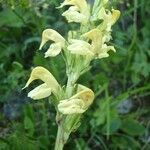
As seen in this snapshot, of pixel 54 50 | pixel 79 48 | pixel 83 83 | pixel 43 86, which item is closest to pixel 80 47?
pixel 79 48

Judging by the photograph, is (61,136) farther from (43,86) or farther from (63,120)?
(43,86)

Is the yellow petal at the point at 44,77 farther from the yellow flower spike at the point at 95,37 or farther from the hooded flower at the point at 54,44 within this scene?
the yellow flower spike at the point at 95,37

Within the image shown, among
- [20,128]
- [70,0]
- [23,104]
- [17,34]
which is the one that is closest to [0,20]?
[17,34]

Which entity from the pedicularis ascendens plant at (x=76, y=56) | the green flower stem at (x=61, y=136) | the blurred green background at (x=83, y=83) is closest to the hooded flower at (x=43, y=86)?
the pedicularis ascendens plant at (x=76, y=56)

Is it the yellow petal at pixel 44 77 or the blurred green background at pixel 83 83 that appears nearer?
the yellow petal at pixel 44 77

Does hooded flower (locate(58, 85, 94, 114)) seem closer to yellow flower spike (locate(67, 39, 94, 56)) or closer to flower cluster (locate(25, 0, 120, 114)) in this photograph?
flower cluster (locate(25, 0, 120, 114))

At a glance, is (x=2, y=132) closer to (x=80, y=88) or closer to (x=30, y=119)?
(x=30, y=119)

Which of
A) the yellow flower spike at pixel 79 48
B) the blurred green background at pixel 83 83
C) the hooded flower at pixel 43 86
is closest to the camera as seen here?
the yellow flower spike at pixel 79 48

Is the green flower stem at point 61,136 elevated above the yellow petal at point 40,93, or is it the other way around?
the yellow petal at point 40,93
